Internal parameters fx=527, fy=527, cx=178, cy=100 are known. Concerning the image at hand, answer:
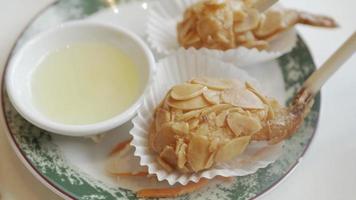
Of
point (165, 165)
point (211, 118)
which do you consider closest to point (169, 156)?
point (165, 165)

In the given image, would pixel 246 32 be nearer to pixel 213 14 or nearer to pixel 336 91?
pixel 213 14

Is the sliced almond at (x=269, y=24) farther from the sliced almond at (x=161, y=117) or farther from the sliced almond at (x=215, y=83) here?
the sliced almond at (x=161, y=117)

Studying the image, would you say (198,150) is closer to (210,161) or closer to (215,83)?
(210,161)

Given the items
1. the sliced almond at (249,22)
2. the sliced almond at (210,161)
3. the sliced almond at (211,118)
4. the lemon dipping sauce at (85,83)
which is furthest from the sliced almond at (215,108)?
the sliced almond at (249,22)

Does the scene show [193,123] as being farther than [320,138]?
No

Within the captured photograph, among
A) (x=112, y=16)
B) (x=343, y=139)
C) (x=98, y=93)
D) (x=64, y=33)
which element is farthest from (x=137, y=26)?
(x=343, y=139)
